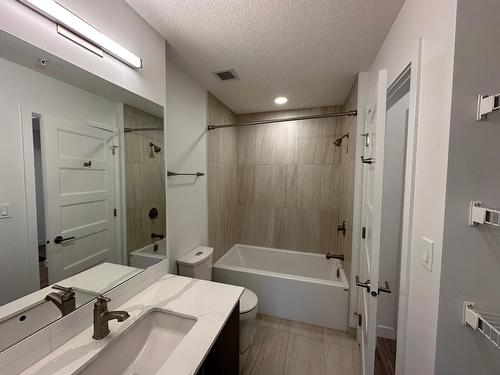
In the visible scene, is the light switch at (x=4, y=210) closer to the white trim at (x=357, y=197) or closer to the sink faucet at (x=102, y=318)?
the sink faucet at (x=102, y=318)

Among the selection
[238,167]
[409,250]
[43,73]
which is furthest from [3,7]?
[238,167]

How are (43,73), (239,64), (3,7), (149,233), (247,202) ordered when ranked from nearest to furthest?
(3,7), (43,73), (149,233), (239,64), (247,202)

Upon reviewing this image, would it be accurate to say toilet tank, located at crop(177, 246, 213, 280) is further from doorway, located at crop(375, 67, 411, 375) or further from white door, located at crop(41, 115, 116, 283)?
doorway, located at crop(375, 67, 411, 375)

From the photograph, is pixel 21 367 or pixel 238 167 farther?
pixel 238 167

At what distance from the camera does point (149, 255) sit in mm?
1383

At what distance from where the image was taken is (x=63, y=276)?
89 centimetres

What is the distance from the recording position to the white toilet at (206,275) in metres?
1.71

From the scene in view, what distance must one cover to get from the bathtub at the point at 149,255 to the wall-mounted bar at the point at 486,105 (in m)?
1.70

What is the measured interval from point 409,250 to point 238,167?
2.43 meters

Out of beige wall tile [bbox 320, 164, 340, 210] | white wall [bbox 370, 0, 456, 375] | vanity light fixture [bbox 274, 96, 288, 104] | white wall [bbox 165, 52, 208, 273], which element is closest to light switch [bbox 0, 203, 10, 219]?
white wall [bbox 165, 52, 208, 273]

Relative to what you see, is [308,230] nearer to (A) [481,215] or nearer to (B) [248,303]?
(B) [248,303]

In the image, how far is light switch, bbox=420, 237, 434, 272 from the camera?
787 millimetres

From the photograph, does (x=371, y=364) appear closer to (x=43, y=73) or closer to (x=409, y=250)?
(x=409, y=250)

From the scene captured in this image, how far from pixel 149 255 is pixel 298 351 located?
1.53 m
